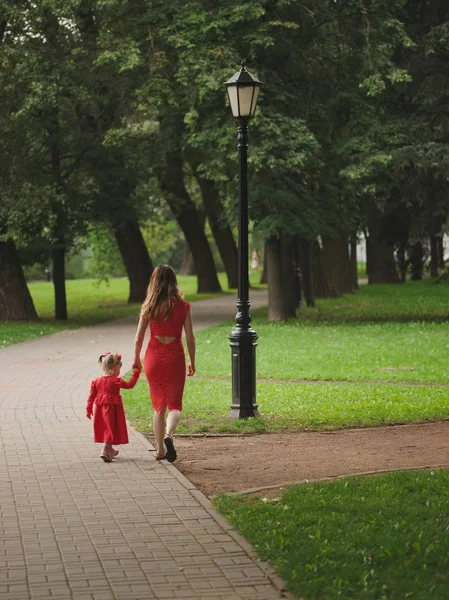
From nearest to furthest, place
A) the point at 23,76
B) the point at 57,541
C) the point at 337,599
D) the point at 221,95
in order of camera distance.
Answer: the point at 337,599
the point at 57,541
the point at 221,95
the point at 23,76

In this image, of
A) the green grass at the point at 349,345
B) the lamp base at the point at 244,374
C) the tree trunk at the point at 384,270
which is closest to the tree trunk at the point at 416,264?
the tree trunk at the point at 384,270

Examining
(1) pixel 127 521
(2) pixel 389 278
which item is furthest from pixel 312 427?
(2) pixel 389 278

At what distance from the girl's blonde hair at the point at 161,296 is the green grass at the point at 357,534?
2102mm

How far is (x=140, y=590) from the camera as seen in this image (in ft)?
20.0

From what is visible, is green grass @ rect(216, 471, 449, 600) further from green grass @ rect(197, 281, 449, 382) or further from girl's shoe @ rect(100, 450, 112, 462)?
green grass @ rect(197, 281, 449, 382)

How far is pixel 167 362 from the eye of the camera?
32.8 feet

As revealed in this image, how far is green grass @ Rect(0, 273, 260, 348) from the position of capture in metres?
27.5

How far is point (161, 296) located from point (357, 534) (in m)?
3.45

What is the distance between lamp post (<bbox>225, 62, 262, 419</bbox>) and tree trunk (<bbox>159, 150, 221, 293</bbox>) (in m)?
21.1

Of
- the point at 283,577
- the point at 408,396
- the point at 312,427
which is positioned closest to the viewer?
the point at 283,577

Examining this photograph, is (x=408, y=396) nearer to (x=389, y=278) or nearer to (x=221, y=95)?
(x=221, y=95)

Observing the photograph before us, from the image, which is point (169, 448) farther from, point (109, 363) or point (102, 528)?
point (102, 528)

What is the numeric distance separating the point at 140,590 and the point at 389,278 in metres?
46.3

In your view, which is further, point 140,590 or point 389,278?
point 389,278
